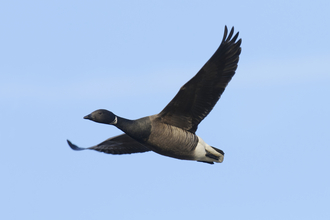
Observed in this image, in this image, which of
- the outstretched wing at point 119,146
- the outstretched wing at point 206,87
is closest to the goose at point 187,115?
the outstretched wing at point 206,87

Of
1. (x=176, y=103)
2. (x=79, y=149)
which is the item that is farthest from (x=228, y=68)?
(x=79, y=149)

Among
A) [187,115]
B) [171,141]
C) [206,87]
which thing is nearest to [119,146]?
[171,141]

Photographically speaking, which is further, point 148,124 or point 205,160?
point 205,160

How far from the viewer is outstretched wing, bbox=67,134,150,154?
1720cm

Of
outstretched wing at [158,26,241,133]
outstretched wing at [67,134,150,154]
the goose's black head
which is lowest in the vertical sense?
outstretched wing at [67,134,150,154]

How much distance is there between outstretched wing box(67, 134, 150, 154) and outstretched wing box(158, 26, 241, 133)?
3095 millimetres

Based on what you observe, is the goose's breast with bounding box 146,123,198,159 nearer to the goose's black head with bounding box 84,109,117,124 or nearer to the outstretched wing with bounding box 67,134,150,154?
the goose's black head with bounding box 84,109,117,124

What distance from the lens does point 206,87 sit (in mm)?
14086

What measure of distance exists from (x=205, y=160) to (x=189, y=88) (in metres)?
2.82

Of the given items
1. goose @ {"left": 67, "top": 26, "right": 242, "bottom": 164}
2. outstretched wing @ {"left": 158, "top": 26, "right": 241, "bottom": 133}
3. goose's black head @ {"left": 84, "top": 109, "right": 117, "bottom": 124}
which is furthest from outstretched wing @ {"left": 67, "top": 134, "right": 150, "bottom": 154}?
goose's black head @ {"left": 84, "top": 109, "right": 117, "bottom": 124}

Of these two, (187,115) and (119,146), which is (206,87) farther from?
(119,146)

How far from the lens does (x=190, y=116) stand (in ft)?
47.8

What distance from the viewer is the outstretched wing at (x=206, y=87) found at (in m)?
13.9

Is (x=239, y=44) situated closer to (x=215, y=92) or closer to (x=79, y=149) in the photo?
(x=215, y=92)
